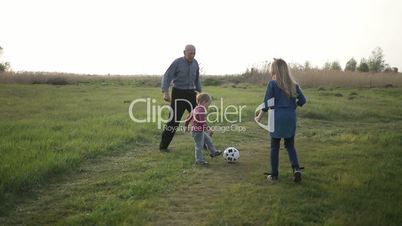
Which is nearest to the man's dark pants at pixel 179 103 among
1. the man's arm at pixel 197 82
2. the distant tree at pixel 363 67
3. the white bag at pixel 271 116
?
the man's arm at pixel 197 82

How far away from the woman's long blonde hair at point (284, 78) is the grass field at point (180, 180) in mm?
1501

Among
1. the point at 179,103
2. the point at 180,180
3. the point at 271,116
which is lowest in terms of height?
the point at 180,180

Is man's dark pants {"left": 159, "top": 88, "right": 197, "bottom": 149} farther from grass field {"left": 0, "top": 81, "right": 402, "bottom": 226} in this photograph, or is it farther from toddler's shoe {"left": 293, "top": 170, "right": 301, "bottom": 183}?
toddler's shoe {"left": 293, "top": 170, "right": 301, "bottom": 183}

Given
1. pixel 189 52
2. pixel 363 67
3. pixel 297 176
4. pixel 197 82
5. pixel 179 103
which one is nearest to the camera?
pixel 297 176

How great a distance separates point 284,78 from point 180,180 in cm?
242

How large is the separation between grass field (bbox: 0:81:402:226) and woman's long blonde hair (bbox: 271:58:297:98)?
4.93 ft

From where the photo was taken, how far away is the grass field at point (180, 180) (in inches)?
226

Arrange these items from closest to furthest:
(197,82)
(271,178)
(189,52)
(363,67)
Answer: (271,178) < (189,52) < (197,82) < (363,67)

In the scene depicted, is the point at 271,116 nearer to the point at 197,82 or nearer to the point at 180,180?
the point at 180,180

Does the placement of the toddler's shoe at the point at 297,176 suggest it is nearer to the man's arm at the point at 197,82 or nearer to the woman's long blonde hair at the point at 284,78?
the woman's long blonde hair at the point at 284,78

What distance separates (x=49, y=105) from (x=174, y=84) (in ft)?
36.3

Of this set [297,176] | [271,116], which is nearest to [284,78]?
[271,116]

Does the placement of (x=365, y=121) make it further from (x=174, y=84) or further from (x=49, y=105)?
(x=49, y=105)

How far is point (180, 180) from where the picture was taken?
7453 millimetres
